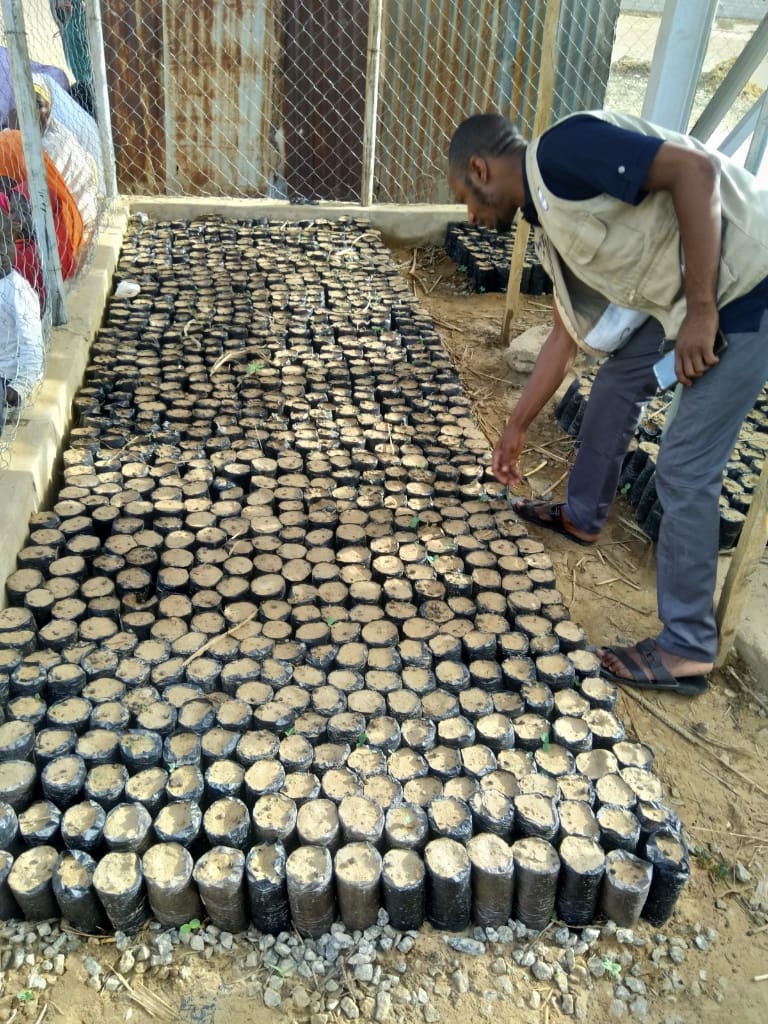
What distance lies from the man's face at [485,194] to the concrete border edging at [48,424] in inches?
66.0

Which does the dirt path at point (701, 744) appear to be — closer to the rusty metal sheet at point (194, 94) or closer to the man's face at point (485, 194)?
the man's face at point (485, 194)

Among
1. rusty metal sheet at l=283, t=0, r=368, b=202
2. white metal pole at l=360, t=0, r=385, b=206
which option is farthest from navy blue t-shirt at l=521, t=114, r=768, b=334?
rusty metal sheet at l=283, t=0, r=368, b=202

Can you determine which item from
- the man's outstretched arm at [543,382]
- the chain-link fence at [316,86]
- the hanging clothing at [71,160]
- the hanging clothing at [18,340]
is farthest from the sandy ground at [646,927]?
the chain-link fence at [316,86]

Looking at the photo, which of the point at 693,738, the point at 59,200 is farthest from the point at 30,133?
the point at 693,738

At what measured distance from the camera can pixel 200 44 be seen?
250 inches

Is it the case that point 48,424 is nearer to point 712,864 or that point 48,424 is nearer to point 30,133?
point 30,133

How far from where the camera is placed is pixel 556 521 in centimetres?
333

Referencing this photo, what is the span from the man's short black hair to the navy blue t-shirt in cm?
18

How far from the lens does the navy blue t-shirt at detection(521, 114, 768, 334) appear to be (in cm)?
199

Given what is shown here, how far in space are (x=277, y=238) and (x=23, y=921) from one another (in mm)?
4608

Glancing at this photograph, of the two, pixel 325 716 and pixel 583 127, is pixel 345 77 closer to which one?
pixel 583 127

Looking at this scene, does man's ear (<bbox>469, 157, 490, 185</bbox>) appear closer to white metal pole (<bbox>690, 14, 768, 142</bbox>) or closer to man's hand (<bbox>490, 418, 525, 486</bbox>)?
man's hand (<bbox>490, 418, 525, 486</bbox>)

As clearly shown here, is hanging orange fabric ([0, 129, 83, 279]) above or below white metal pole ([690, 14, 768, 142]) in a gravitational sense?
below

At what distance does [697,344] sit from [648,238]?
1.04 feet
